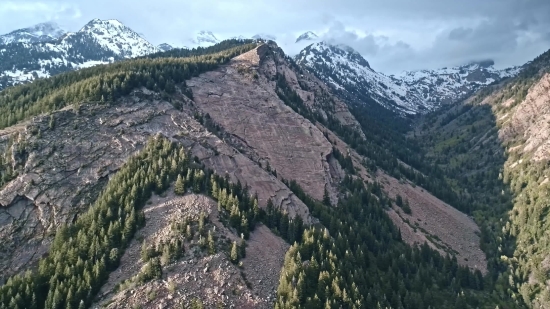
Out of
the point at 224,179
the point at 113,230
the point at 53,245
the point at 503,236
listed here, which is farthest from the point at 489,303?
the point at 53,245

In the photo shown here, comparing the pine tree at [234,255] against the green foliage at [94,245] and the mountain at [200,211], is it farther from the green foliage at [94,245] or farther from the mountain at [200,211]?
the green foliage at [94,245]

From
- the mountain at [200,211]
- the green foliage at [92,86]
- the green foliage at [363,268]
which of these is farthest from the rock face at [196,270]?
the green foliage at [92,86]

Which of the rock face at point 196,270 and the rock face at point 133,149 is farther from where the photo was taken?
the rock face at point 133,149

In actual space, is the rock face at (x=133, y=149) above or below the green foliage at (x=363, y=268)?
above

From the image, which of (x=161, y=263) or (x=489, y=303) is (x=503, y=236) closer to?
(x=489, y=303)

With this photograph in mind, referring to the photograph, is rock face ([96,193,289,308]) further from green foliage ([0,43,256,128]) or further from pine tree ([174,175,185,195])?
green foliage ([0,43,256,128])

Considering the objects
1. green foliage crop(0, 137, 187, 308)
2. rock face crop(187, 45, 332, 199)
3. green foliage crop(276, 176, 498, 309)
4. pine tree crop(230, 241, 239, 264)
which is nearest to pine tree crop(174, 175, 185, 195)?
green foliage crop(0, 137, 187, 308)
